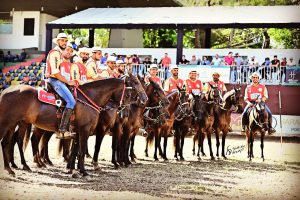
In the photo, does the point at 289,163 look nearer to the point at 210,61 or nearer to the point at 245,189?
the point at 245,189

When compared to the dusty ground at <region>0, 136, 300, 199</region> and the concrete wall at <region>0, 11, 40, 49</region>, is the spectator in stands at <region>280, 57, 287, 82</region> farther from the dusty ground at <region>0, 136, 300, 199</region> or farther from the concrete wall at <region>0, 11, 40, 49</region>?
the concrete wall at <region>0, 11, 40, 49</region>

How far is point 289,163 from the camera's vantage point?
12.1 m

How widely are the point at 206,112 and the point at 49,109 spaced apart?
15.6 feet

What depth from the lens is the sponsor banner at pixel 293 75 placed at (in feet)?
60.4

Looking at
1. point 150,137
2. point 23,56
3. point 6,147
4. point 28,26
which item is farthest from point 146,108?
Answer: point 28,26

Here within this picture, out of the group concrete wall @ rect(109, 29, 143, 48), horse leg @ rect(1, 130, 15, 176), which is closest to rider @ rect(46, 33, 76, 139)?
horse leg @ rect(1, 130, 15, 176)

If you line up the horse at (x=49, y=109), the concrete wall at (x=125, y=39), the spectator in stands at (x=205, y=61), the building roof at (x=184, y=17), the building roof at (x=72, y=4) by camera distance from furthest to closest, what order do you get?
the concrete wall at (x=125, y=39)
the building roof at (x=72, y=4)
the building roof at (x=184, y=17)
the spectator in stands at (x=205, y=61)
the horse at (x=49, y=109)

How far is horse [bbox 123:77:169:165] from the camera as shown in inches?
414

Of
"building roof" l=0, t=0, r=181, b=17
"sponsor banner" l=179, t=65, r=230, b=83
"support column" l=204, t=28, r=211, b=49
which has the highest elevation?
"building roof" l=0, t=0, r=181, b=17

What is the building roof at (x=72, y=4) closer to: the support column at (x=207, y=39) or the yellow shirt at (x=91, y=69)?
the support column at (x=207, y=39)

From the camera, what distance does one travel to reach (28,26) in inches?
1031

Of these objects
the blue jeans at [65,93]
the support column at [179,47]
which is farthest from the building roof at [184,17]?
the blue jeans at [65,93]

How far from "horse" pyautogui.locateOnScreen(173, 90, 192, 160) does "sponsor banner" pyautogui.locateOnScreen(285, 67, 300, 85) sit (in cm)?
754

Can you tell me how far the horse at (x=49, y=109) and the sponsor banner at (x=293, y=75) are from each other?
35.6 ft
